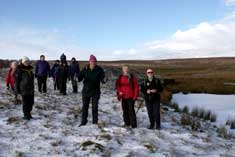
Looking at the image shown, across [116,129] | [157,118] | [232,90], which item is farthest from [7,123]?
[232,90]

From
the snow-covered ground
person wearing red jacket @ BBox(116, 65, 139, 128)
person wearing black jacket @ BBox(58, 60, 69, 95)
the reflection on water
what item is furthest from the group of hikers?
person wearing black jacket @ BBox(58, 60, 69, 95)

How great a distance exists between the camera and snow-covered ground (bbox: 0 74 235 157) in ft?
28.9

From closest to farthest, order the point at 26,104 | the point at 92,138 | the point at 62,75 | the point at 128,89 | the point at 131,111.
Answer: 1. the point at 92,138
2. the point at 128,89
3. the point at 131,111
4. the point at 26,104
5. the point at 62,75

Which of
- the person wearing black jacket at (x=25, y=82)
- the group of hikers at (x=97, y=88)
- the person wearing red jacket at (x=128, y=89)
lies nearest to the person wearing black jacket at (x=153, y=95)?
the group of hikers at (x=97, y=88)

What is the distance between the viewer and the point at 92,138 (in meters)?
9.80

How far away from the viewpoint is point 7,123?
11008 mm

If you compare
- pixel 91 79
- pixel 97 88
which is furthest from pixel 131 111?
pixel 91 79

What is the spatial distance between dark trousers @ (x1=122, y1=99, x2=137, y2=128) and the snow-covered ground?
0.29 meters

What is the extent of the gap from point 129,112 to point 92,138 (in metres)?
2.15

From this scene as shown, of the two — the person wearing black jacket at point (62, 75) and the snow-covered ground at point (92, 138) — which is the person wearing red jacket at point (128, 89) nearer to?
the snow-covered ground at point (92, 138)

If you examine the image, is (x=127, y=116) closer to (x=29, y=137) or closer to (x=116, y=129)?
(x=116, y=129)

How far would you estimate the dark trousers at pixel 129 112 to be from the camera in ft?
38.1

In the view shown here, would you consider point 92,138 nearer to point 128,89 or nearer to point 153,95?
point 128,89

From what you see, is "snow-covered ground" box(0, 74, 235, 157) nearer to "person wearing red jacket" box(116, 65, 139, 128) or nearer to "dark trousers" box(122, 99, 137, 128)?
"dark trousers" box(122, 99, 137, 128)
